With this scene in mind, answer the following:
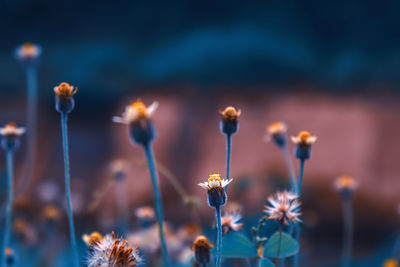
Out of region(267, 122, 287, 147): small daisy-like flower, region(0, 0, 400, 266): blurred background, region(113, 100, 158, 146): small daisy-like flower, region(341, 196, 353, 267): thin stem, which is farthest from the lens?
region(0, 0, 400, 266): blurred background

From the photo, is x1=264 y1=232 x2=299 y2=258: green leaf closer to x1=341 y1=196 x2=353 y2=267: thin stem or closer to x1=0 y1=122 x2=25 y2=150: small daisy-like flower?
x1=0 y1=122 x2=25 y2=150: small daisy-like flower

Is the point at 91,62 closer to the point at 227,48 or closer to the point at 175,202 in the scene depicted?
the point at 227,48

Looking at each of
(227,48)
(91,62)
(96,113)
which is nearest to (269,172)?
(227,48)

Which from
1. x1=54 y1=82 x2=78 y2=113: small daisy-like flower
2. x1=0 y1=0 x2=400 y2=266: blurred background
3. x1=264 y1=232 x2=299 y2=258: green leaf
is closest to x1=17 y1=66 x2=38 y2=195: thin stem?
x1=0 y1=0 x2=400 y2=266: blurred background

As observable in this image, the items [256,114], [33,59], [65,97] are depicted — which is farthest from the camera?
[256,114]

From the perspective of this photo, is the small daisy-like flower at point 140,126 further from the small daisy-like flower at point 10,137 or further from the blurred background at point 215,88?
the blurred background at point 215,88

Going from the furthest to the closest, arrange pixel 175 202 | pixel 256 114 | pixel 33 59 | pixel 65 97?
pixel 256 114, pixel 175 202, pixel 33 59, pixel 65 97

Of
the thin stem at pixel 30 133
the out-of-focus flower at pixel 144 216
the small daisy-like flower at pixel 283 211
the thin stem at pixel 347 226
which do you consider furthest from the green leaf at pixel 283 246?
the thin stem at pixel 347 226
